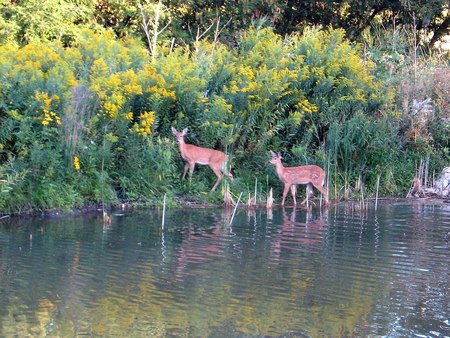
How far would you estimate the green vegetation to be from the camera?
14961 millimetres

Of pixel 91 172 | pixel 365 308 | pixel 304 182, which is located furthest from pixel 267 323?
pixel 304 182

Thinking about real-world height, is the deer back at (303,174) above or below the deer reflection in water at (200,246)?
above

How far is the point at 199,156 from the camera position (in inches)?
665

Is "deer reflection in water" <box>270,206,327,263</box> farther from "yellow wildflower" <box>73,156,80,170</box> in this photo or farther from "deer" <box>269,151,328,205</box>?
"yellow wildflower" <box>73,156,80,170</box>

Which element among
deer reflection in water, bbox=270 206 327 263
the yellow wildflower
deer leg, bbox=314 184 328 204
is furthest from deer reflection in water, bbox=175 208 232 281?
deer leg, bbox=314 184 328 204

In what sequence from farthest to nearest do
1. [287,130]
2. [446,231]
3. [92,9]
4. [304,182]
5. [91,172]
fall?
1. [92,9]
2. [287,130]
3. [304,182]
4. [91,172]
5. [446,231]

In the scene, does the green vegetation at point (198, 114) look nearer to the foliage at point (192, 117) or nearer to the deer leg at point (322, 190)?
the foliage at point (192, 117)

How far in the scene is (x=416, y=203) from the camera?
17.9m

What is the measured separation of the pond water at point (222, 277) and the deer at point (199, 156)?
2369 millimetres

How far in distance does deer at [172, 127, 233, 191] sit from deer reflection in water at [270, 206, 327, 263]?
186 cm

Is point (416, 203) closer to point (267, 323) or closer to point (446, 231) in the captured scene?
point (446, 231)

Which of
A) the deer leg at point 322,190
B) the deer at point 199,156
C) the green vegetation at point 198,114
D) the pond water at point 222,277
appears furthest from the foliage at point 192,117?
the pond water at point 222,277

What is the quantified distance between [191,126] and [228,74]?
4.80 feet

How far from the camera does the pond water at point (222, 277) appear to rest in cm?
781
